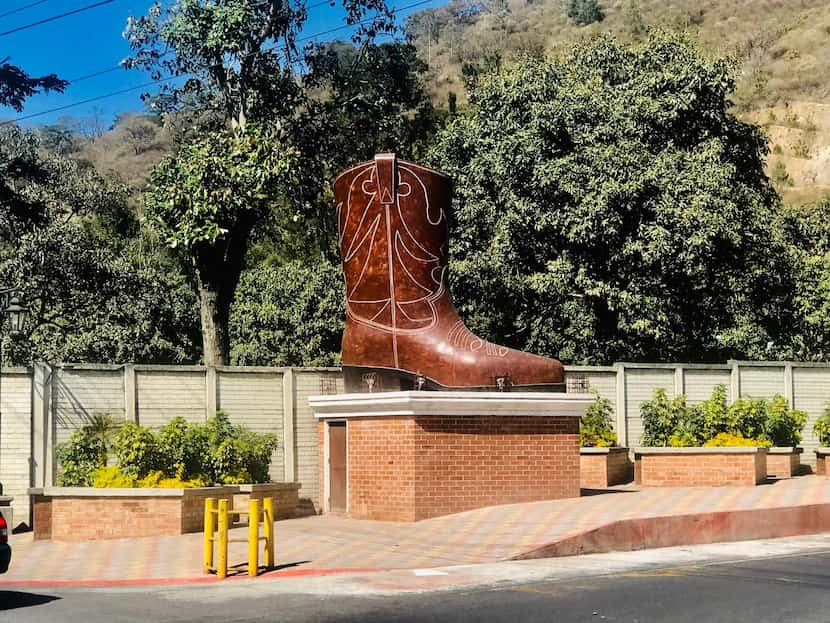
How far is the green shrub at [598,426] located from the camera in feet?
70.9

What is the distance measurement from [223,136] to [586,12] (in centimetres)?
10834

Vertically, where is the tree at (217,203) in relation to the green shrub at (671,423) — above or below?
above

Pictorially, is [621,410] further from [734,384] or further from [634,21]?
[634,21]

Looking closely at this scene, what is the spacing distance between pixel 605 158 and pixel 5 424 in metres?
17.6

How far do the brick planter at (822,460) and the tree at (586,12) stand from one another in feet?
366

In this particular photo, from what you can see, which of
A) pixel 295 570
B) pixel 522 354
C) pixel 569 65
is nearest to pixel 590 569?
pixel 295 570

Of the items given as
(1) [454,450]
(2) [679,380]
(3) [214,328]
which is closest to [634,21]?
(3) [214,328]

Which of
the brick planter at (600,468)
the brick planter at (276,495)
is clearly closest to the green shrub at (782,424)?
the brick planter at (600,468)

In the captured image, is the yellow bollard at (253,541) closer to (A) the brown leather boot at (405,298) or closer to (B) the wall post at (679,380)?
(A) the brown leather boot at (405,298)

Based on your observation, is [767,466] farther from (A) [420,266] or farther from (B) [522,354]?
(A) [420,266]

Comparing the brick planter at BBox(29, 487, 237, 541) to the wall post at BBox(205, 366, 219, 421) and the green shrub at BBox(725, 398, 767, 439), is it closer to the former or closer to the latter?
the wall post at BBox(205, 366, 219, 421)

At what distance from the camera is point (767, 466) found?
71.3 ft

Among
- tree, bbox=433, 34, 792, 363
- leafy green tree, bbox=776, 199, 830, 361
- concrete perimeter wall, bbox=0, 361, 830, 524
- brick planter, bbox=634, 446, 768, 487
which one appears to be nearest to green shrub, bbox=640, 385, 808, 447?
concrete perimeter wall, bbox=0, 361, 830, 524

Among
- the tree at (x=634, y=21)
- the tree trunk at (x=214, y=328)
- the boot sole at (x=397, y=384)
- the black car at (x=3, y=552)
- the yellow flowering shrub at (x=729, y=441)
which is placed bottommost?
the black car at (x=3, y=552)
